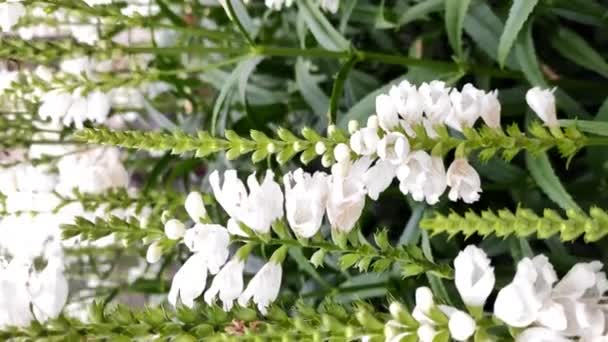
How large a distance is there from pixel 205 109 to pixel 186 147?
1.41ft

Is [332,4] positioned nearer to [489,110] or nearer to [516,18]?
[516,18]

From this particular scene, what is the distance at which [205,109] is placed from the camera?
0.88 m

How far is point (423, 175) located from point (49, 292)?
0.60ft

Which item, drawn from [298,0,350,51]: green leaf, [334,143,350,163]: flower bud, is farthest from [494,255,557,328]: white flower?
[298,0,350,51]: green leaf

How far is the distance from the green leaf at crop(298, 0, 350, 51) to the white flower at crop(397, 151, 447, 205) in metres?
0.23

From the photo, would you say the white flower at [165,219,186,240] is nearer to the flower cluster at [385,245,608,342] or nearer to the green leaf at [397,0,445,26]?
the flower cluster at [385,245,608,342]

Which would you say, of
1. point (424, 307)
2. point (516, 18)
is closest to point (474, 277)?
point (424, 307)

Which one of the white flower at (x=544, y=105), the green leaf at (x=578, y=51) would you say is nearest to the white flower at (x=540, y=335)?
the white flower at (x=544, y=105)

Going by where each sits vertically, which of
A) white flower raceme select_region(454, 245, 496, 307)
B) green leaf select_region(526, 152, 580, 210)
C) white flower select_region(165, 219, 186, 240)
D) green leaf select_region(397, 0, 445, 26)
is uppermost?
green leaf select_region(397, 0, 445, 26)

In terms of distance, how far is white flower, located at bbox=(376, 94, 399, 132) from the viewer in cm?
42

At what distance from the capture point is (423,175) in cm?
42

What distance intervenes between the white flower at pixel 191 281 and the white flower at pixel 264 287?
0.03 m

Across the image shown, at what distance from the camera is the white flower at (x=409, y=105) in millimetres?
419

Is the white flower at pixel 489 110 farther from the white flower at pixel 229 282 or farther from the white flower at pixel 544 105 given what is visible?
the white flower at pixel 229 282
